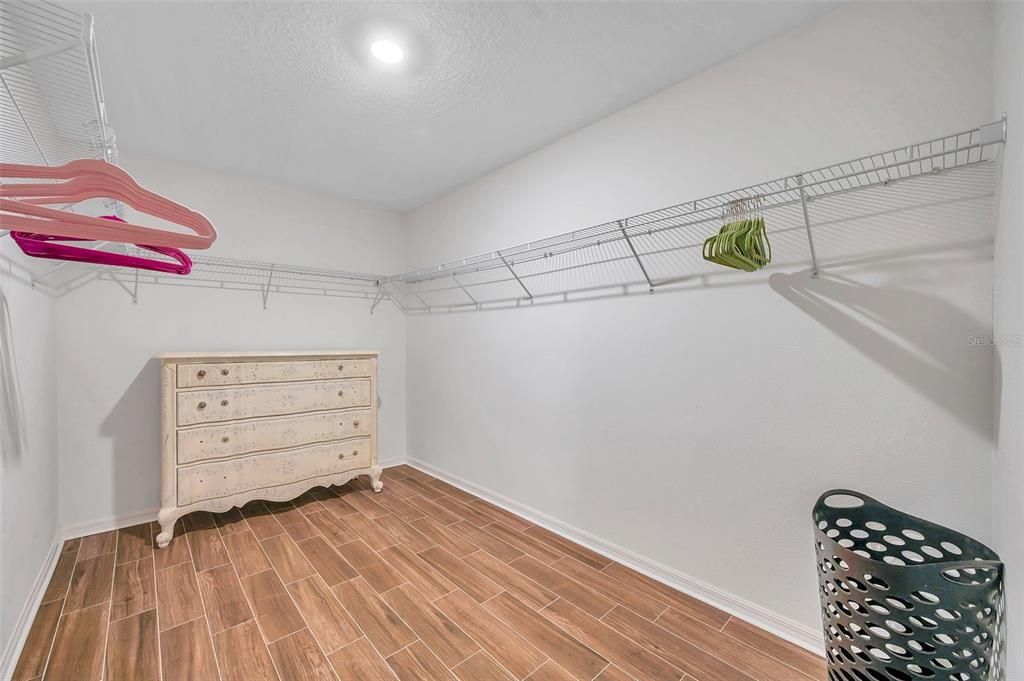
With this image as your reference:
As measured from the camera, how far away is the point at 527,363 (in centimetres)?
259

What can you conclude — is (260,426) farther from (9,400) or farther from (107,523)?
(9,400)

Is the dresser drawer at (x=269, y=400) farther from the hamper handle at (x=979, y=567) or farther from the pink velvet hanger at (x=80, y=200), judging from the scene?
the hamper handle at (x=979, y=567)

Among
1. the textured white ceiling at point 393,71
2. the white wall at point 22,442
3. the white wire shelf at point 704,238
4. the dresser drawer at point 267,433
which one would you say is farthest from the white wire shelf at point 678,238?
the white wall at point 22,442

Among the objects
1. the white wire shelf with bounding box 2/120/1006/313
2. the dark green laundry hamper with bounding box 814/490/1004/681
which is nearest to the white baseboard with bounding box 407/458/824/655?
the dark green laundry hamper with bounding box 814/490/1004/681

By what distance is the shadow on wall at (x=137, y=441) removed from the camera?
2480 millimetres

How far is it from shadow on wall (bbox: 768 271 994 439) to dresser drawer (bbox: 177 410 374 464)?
8.82ft

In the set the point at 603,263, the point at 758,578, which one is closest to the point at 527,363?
the point at 603,263

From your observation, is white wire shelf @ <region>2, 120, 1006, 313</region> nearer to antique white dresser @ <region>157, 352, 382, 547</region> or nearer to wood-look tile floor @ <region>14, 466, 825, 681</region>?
antique white dresser @ <region>157, 352, 382, 547</region>

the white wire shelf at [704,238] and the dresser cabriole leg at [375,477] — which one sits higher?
the white wire shelf at [704,238]

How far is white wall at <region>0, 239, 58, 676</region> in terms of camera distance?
4.60ft

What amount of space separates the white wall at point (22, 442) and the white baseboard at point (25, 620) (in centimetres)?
1

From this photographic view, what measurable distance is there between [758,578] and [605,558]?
714mm

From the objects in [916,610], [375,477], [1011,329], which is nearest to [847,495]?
[916,610]

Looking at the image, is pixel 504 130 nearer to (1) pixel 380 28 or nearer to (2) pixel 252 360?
(1) pixel 380 28
